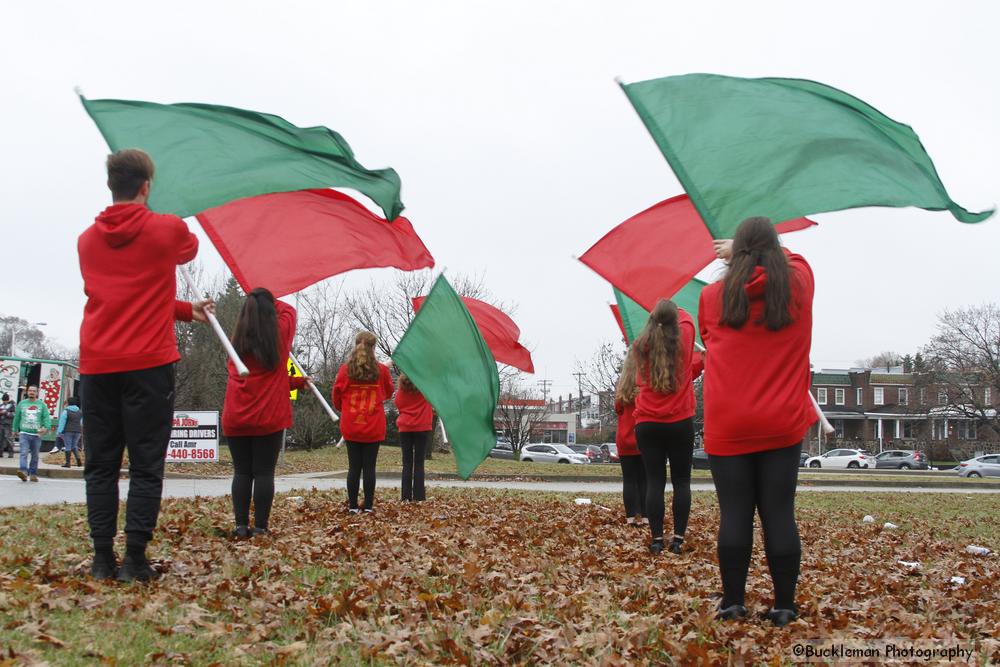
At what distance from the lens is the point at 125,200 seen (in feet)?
16.0

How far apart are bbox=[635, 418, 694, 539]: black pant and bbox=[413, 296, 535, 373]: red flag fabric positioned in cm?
499

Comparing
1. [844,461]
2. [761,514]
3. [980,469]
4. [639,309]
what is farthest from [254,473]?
[844,461]

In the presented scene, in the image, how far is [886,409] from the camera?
86312 mm

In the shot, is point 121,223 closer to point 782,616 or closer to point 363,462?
point 782,616

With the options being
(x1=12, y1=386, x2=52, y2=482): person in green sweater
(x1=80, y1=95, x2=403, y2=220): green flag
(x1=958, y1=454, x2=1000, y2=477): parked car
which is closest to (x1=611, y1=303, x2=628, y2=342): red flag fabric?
(x1=80, y1=95, x2=403, y2=220): green flag

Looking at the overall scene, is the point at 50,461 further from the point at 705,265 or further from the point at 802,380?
the point at 802,380

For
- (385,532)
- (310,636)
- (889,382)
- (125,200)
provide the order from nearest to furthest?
1. (310,636)
2. (125,200)
3. (385,532)
4. (889,382)

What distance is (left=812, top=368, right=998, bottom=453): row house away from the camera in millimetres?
76000

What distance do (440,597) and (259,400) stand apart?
2.95m

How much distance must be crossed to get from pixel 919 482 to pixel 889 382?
6636 cm

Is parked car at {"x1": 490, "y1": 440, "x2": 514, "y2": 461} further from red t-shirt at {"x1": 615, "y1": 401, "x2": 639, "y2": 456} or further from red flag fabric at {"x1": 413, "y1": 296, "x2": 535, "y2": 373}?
red t-shirt at {"x1": 615, "y1": 401, "x2": 639, "y2": 456}

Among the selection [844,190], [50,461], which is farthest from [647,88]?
[50,461]

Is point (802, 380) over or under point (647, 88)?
under

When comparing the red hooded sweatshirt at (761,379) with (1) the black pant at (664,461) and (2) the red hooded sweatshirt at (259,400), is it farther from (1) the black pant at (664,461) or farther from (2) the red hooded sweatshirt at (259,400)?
(2) the red hooded sweatshirt at (259,400)
